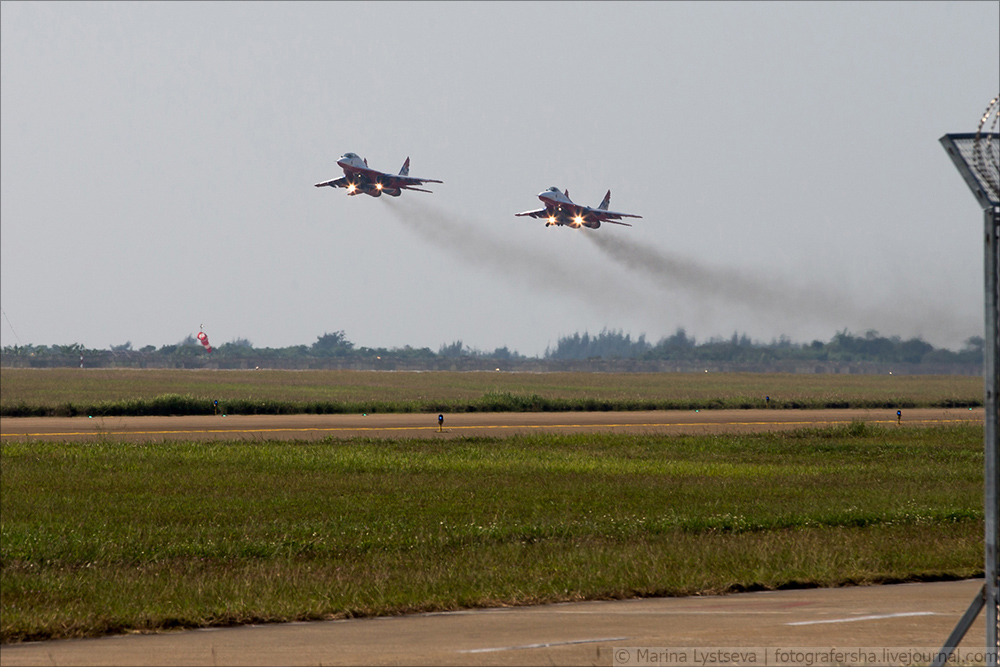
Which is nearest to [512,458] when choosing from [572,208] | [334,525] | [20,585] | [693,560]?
[334,525]

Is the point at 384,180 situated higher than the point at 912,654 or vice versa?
the point at 384,180

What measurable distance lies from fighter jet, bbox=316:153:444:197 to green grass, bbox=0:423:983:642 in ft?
141

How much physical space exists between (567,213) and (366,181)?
58.4ft

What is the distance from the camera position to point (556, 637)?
10.7 metres

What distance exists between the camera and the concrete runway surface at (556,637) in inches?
388

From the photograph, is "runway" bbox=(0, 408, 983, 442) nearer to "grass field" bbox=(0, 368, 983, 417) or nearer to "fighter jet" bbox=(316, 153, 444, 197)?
"grass field" bbox=(0, 368, 983, 417)

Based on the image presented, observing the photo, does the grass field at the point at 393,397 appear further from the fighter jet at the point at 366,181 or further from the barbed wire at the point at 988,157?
the barbed wire at the point at 988,157

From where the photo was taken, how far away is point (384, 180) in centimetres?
7688

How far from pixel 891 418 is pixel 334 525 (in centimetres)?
4477

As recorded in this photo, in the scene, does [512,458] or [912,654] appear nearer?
[912,654]

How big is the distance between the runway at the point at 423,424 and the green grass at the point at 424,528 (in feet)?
21.0

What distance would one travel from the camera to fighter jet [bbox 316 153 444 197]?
249 feet

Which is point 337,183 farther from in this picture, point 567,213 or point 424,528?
point 424,528

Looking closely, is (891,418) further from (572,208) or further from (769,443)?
(572,208)
